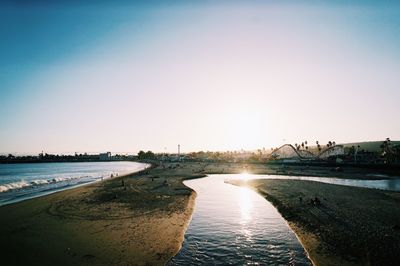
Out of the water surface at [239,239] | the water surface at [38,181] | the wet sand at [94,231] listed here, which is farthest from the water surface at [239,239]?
the water surface at [38,181]

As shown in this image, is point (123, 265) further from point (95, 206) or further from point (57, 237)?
point (95, 206)

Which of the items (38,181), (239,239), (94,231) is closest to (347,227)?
(239,239)

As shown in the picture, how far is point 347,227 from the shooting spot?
711 inches

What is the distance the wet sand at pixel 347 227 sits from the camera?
1343cm

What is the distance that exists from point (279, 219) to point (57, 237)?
17541 millimetres

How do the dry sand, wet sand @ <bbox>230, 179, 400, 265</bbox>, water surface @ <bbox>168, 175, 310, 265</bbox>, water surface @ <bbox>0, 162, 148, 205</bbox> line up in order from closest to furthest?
the dry sand → wet sand @ <bbox>230, 179, 400, 265</bbox> → water surface @ <bbox>168, 175, 310, 265</bbox> → water surface @ <bbox>0, 162, 148, 205</bbox>

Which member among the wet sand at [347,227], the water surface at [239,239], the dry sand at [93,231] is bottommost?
the water surface at [239,239]

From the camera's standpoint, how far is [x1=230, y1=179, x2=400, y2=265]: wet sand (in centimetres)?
1343

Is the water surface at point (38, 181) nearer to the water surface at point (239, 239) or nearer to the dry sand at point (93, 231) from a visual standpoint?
the dry sand at point (93, 231)

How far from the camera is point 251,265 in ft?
42.5

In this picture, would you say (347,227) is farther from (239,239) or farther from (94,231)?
(94,231)

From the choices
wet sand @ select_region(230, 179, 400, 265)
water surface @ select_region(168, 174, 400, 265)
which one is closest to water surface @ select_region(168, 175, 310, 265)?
water surface @ select_region(168, 174, 400, 265)

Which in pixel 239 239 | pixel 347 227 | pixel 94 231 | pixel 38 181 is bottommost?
pixel 239 239

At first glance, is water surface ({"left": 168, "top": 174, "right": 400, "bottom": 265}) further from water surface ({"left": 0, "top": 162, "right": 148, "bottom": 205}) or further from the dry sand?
water surface ({"left": 0, "top": 162, "right": 148, "bottom": 205})
